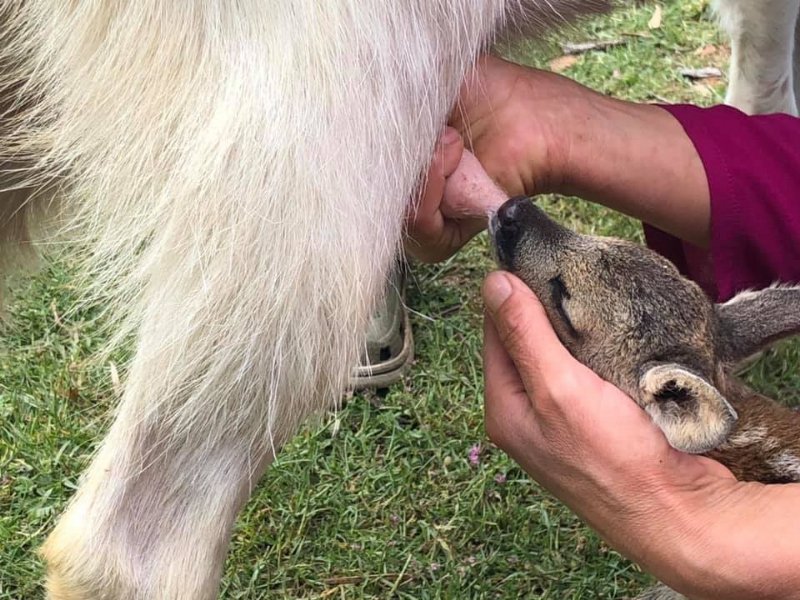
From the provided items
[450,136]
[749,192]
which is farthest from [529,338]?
[749,192]

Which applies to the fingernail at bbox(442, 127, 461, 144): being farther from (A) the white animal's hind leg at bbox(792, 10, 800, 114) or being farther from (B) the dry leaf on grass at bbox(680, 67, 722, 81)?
(B) the dry leaf on grass at bbox(680, 67, 722, 81)

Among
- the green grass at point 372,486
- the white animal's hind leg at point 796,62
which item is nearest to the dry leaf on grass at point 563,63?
the white animal's hind leg at point 796,62

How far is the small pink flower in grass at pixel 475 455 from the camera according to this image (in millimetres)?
2395

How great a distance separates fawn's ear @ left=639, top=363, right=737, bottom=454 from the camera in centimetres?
133

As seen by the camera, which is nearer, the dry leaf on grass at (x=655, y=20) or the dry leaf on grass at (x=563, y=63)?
the dry leaf on grass at (x=563, y=63)

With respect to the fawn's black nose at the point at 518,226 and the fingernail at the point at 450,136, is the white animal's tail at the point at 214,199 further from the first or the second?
the fawn's black nose at the point at 518,226

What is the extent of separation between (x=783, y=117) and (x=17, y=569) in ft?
6.34

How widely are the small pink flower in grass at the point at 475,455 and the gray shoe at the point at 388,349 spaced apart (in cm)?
29

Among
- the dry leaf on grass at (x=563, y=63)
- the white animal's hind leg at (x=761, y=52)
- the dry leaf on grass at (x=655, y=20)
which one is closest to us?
the white animal's hind leg at (x=761, y=52)

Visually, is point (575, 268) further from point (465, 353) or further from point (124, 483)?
point (465, 353)

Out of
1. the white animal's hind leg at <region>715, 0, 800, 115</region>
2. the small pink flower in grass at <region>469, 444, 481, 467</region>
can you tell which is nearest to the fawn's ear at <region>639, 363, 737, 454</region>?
the small pink flower in grass at <region>469, 444, 481, 467</region>

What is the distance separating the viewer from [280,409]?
1.41 m

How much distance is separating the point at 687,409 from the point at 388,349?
49.5 inches

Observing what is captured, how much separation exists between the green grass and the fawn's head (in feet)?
1.52
